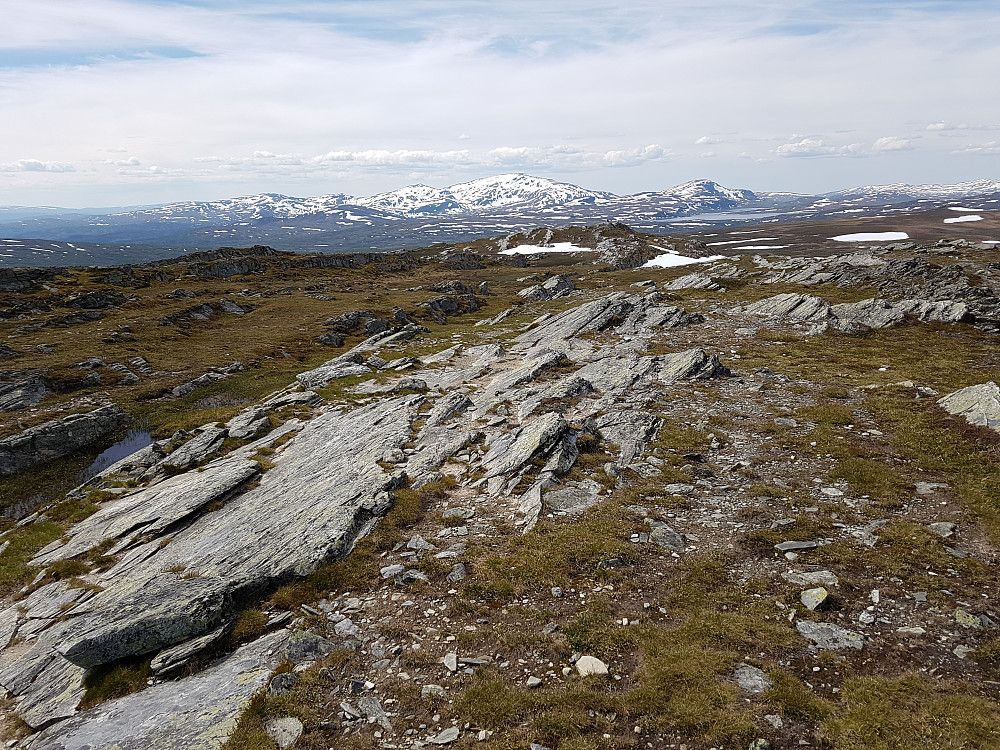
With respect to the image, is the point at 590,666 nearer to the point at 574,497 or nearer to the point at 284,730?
the point at 284,730

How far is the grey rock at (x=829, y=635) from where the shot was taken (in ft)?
39.8

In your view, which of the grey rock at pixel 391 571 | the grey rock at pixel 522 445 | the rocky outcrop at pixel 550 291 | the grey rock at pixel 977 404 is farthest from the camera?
the rocky outcrop at pixel 550 291

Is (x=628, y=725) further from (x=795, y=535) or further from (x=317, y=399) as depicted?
(x=317, y=399)

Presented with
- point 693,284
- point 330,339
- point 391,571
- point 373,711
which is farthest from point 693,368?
point 693,284

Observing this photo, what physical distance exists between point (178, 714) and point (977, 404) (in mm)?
36046

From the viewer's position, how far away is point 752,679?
11.3 metres

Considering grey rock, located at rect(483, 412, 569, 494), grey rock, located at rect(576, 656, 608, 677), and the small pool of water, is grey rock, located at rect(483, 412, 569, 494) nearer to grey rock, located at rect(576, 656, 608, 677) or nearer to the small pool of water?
grey rock, located at rect(576, 656, 608, 677)

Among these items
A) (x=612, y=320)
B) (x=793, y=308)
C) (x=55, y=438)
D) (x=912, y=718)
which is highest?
(x=793, y=308)

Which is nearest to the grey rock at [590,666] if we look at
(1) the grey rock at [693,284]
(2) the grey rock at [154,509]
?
(2) the grey rock at [154,509]

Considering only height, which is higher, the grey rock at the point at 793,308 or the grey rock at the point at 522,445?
the grey rock at the point at 793,308

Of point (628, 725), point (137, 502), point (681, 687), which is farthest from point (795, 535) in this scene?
point (137, 502)

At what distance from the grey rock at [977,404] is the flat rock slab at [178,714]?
3209 cm

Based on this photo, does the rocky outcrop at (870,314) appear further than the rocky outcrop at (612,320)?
No

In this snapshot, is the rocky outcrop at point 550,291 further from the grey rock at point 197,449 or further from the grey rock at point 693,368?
the grey rock at point 197,449
